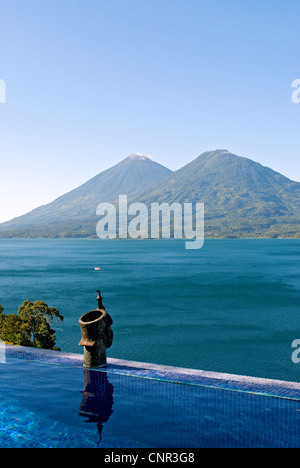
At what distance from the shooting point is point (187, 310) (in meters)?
38.8

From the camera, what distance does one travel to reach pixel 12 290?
49.2 metres

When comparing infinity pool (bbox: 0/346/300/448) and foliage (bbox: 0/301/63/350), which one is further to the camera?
foliage (bbox: 0/301/63/350)

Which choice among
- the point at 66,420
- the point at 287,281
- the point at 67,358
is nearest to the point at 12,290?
the point at 287,281

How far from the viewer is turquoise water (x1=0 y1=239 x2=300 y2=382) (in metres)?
25.2

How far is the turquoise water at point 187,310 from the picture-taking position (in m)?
25.2

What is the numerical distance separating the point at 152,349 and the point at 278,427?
2116 cm

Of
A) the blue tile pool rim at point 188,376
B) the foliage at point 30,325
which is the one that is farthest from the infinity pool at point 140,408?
the foliage at point 30,325

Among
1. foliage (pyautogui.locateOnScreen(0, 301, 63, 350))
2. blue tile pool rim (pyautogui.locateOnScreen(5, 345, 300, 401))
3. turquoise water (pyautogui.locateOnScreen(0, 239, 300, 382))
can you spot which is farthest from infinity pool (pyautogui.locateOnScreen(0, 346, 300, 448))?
turquoise water (pyautogui.locateOnScreen(0, 239, 300, 382))

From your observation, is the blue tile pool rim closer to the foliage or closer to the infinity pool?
the infinity pool

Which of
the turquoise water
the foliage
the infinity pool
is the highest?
the infinity pool

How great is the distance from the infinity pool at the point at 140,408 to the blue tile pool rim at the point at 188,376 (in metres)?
0.02

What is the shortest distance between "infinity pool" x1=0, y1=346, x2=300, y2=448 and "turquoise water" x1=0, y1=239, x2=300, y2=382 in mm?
15986

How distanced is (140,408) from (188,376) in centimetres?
174
